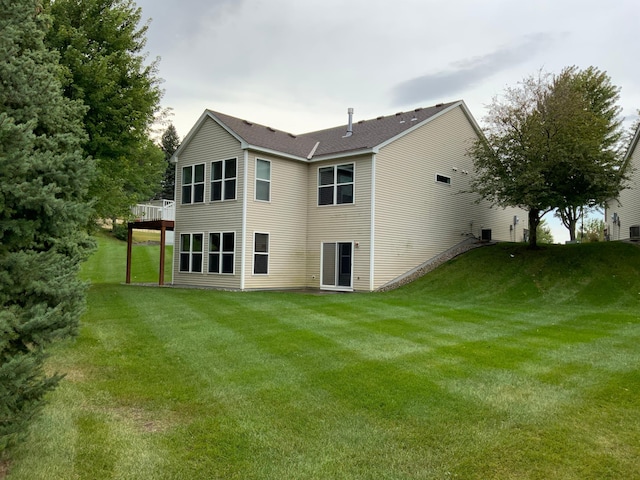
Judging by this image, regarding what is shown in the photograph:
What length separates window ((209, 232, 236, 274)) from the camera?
16594 millimetres

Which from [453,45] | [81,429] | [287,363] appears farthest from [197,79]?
[81,429]

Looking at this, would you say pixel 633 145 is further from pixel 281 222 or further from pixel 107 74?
pixel 107 74

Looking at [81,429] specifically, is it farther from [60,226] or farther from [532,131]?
[532,131]

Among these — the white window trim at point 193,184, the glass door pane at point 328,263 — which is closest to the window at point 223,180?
the white window trim at point 193,184

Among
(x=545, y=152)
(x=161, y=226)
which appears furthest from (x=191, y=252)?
(x=545, y=152)

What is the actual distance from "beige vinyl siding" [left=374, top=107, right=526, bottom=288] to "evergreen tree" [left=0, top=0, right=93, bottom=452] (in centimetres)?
1367

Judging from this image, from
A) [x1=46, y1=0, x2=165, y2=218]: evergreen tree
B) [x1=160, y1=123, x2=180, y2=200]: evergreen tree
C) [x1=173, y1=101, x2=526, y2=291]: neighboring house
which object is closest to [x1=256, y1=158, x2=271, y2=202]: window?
[x1=173, y1=101, x2=526, y2=291]: neighboring house

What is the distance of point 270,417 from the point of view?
163 inches

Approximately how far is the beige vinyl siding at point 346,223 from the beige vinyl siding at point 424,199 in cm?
41

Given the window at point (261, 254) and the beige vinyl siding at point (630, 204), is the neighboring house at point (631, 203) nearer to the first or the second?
the beige vinyl siding at point (630, 204)

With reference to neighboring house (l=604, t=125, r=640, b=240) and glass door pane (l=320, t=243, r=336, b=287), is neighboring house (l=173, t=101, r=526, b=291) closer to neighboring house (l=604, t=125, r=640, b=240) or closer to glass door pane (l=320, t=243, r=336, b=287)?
glass door pane (l=320, t=243, r=336, b=287)

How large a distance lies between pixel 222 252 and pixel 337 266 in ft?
14.2

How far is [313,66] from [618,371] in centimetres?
1433

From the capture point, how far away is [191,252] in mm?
18234
